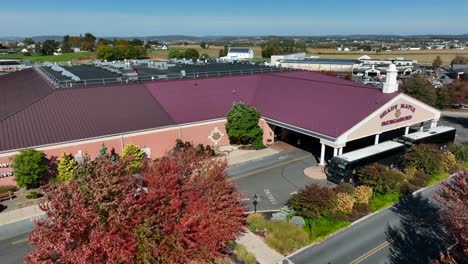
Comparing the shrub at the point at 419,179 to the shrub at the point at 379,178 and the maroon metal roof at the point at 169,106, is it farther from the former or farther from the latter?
the maroon metal roof at the point at 169,106

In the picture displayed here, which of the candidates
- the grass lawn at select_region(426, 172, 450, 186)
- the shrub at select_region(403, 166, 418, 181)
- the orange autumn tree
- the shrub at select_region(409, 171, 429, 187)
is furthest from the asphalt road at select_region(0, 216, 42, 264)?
the grass lawn at select_region(426, 172, 450, 186)

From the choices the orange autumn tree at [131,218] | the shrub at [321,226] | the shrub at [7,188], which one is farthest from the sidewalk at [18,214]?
the shrub at [321,226]

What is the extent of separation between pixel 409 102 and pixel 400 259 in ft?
74.0

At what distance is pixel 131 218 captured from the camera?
15.4 m

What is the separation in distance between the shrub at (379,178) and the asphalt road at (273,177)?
4.07 metres

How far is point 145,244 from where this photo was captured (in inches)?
615

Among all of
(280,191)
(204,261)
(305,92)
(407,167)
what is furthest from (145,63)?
(204,261)

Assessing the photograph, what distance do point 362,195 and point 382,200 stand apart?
258 cm

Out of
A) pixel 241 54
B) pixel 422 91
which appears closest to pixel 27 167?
pixel 422 91

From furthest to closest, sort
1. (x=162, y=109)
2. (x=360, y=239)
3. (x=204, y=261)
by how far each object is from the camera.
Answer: (x=162, y=109) < (x=360, y=239) < (x=204, y=261)

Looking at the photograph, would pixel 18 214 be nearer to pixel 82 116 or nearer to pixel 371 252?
pixel 82 116

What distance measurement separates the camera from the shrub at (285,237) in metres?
22.7

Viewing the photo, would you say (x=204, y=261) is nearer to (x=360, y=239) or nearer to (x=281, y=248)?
(x=281, y=248)

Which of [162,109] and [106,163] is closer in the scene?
[106,163]
